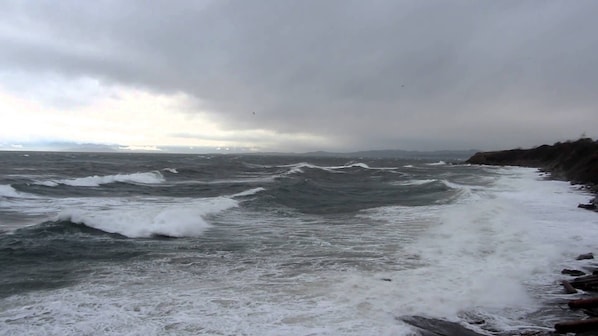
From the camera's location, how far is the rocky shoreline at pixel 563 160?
2991 cm

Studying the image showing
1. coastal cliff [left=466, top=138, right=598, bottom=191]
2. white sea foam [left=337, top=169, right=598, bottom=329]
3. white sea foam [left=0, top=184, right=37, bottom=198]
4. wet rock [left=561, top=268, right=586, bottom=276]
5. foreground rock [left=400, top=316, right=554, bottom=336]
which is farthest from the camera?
coastal cliff [left=466, top=138, right=598, bottom=191]

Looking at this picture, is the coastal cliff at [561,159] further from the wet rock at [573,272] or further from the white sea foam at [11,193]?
the white sea foam at [11,193]

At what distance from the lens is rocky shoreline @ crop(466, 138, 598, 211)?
2991cm

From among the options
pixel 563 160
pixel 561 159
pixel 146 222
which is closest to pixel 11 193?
pixel 146 222

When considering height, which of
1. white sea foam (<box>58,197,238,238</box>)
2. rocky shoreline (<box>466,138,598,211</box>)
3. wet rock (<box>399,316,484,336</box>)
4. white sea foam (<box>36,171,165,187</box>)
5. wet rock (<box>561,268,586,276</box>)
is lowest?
white sea foam (<box>36,171,165,187</box>)

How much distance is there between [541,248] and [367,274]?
15.7 ft

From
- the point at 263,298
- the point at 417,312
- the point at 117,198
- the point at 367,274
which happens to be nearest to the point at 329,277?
the point at 367,274

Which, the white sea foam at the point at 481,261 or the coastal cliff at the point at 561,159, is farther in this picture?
the coastal cliff at the point at 561,159

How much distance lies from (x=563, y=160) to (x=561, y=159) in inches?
130

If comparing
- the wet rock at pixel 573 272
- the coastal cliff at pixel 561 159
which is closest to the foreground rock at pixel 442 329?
the wet rock at pixel 573 272

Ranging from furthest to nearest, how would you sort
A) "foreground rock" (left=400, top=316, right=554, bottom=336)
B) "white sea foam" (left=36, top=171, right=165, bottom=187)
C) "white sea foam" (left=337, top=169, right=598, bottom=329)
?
"white sea foam" (left=36, top=171, right=165, bottom=187) < "white sea foam" (left=337, top=169, right=598, bottom=329) < "foreground rock" (left=400, top=316, right=554, bottom=336)

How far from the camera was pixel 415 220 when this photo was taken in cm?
1585

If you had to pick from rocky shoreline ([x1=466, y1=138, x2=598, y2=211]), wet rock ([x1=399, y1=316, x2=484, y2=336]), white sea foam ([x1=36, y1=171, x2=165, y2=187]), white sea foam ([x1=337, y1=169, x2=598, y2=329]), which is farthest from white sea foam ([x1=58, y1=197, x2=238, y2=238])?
white sea foam ([x1=36, y1=171, x2=165, y2=187])

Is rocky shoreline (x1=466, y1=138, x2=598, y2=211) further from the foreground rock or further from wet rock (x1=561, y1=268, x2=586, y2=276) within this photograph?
the foreground rock
